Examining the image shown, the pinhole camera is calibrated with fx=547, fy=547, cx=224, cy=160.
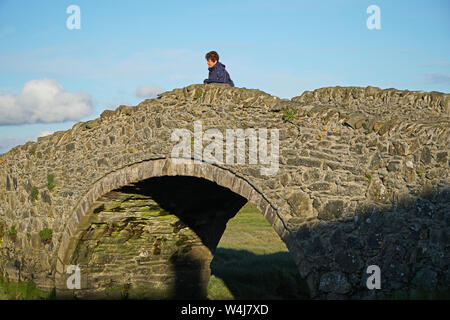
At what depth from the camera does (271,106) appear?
22.0 ft

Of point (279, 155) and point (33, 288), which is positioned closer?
point (279, 155)

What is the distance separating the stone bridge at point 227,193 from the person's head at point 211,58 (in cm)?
49

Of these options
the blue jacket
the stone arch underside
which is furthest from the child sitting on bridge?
the stone arch underside

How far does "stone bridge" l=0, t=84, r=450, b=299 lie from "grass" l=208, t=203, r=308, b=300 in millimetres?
1545

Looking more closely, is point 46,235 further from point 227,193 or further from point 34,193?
point 227,193

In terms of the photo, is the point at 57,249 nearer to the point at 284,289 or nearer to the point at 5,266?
the point at 5,266

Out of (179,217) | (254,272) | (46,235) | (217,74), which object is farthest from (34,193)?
(254,272)

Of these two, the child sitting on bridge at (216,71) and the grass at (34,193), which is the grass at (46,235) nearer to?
the grass at (34,193)

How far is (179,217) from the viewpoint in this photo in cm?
1014

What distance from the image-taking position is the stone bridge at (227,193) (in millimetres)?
5465

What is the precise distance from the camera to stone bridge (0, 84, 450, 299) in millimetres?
5465

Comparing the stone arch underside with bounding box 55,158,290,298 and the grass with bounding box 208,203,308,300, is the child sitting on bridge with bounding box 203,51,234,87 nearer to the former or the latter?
the stone arch underside with bounding box 55,158,290,298
